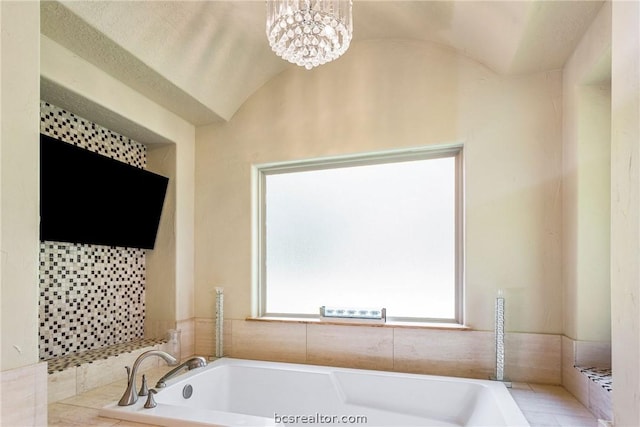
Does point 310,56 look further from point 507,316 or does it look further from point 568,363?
point 568,363

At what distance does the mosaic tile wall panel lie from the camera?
1.82 meters

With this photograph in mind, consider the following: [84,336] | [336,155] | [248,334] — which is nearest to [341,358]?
[248,334]

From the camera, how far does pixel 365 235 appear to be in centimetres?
229

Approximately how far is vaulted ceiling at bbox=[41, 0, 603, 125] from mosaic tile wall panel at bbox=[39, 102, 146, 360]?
0.40 metres

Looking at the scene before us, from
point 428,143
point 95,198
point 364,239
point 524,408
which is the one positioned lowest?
point 524,408

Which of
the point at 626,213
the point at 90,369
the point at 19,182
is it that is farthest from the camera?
the point at 90,369

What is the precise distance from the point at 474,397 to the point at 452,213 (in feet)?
3.29

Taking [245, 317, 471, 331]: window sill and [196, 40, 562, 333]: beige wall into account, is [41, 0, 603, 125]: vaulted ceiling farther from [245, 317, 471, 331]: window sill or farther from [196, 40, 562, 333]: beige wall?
[245, 317, 471, 331]: window sill

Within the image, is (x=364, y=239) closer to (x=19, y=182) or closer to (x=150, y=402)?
(x=150, y=402)

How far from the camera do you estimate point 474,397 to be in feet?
5.86

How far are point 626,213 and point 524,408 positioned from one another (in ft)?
3.61
